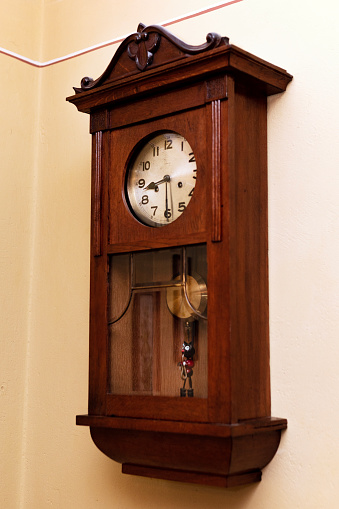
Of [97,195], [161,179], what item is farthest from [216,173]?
[97,195]

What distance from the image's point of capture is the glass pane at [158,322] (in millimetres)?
1656

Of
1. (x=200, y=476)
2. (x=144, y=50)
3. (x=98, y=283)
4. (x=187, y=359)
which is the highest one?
(x=144, y=50)

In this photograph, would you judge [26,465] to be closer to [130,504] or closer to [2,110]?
[130,504]

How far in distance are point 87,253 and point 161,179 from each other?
0.48 meters

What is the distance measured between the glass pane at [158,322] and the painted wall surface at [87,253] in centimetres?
19

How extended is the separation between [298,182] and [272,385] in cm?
47

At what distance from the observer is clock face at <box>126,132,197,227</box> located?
1.70 meters

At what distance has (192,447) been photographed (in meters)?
1.60

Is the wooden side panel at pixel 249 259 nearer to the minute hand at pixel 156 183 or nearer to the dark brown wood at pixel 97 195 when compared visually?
the minute hand at pixel 156 183

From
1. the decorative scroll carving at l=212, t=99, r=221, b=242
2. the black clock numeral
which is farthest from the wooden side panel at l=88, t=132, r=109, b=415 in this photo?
the decorative scroll carving at l=212, t=99, r=221, b=242

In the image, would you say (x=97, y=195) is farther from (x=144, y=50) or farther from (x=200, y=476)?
(x=200, y=476)

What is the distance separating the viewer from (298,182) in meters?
1.69

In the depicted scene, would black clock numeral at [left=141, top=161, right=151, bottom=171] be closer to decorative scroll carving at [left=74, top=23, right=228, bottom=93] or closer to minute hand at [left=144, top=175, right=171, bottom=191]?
minute hand at [left=144, top=175, right=171, bottom=191]

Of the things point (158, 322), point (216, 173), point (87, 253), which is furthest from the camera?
point (87, 253)
